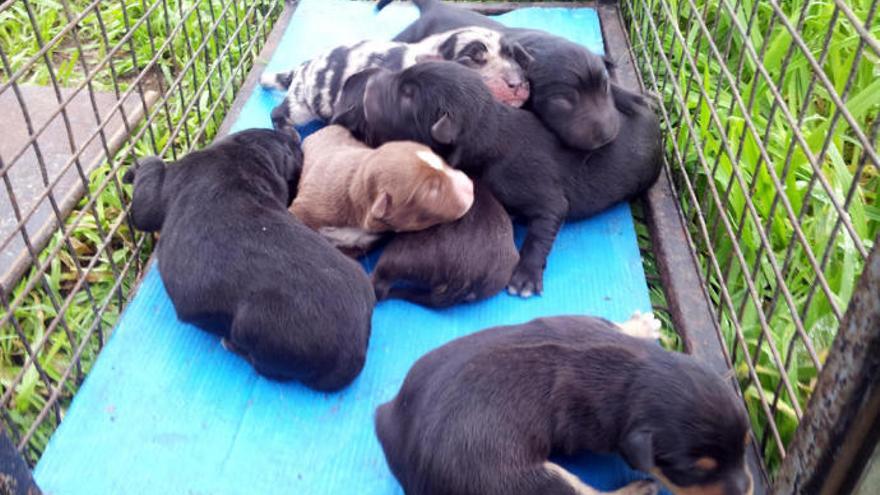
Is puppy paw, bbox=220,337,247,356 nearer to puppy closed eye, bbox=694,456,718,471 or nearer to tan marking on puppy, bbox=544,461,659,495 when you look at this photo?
tan marking on puppy, bbox=544,461,659,495

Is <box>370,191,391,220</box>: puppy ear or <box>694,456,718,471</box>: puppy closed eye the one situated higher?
<box>694,456,718,471</box>: puppy closed eye

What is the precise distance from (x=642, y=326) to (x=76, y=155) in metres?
1.85

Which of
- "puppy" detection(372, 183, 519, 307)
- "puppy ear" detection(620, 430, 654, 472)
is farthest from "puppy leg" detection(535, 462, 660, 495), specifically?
"puppy" detection(372, 183, 519, 307)

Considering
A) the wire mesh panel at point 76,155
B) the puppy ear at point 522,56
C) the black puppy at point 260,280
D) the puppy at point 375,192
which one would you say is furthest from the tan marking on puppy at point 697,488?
the puppy ear at point 522,56

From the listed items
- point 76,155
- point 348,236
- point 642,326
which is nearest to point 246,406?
point 348,236

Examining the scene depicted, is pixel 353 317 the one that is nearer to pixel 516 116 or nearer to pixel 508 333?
pixel 508 333

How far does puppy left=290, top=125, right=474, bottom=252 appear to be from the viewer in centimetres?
277

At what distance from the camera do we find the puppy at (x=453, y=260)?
109 inches

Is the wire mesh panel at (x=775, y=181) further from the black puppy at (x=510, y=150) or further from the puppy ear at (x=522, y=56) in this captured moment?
the puppy ear at (x=522, y=56)

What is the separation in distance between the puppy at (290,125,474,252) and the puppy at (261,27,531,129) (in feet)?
1.66

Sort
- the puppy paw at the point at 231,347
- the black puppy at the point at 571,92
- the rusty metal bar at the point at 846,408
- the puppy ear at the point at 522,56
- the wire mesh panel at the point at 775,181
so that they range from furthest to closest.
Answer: the puppy ear at the point at 522,56
the black puppy at the point at 571,92
the puppy paw at the point at 231,347
the wire mesh panel at the point at 775,181
the rusty metal bar at the point at 846,408

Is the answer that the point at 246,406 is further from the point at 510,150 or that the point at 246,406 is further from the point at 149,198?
the point at 510,150

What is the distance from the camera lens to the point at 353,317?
7.95 ft

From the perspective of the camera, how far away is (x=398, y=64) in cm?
356
